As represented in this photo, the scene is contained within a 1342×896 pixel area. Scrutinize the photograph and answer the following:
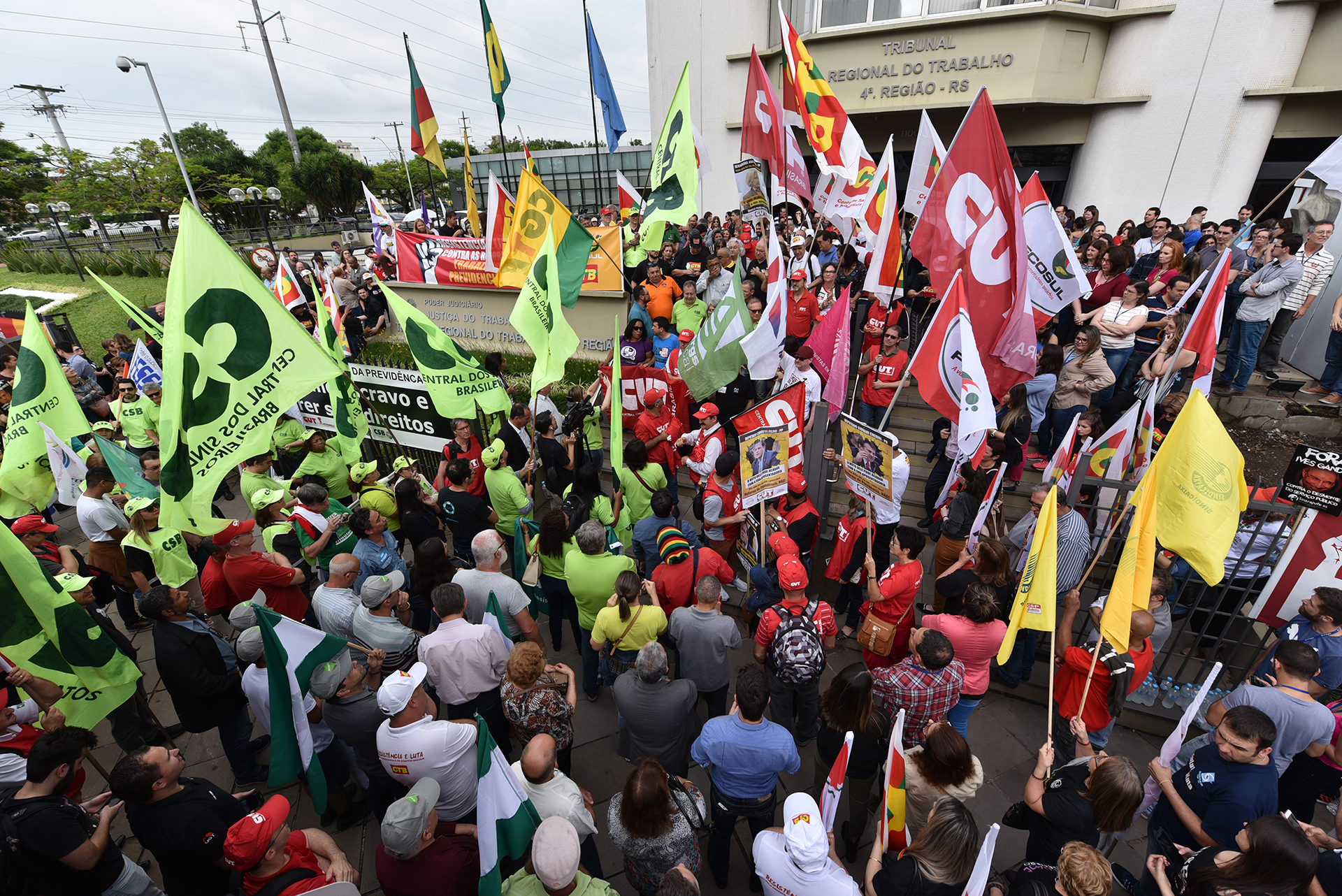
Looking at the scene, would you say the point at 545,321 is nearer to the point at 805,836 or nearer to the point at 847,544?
the point at 847,544

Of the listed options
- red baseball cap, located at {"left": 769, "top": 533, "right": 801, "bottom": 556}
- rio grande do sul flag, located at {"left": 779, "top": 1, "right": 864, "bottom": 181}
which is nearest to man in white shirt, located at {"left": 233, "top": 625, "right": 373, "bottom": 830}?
red baseball cap, located at {"left": 769, "top": 533, "right": 801, "bottom": 556}

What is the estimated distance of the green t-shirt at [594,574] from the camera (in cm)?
441

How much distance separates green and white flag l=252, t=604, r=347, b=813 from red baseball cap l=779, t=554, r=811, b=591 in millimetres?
2874

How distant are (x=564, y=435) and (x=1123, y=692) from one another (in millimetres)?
5574

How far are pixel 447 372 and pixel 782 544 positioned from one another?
3.90 metres

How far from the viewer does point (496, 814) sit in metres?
2.58

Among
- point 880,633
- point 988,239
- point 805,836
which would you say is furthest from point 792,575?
point 988,239

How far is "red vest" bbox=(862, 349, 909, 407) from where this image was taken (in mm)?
7176

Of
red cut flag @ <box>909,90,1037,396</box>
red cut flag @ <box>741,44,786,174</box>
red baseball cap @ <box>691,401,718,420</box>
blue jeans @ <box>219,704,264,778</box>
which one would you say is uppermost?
red cut flag @ <box>741,44,786,174</box>

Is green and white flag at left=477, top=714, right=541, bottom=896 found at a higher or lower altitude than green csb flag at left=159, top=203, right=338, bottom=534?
lower

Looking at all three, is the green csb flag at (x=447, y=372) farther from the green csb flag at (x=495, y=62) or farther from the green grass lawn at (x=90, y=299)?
the green grass lawn at (x=90, y=299)

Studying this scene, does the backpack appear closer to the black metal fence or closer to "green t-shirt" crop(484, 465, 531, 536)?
the black metal fence

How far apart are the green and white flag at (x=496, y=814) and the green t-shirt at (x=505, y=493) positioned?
318 centimetres

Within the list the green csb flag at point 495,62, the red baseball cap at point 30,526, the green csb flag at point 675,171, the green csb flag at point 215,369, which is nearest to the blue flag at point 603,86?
the green csb flag at point 495,62
